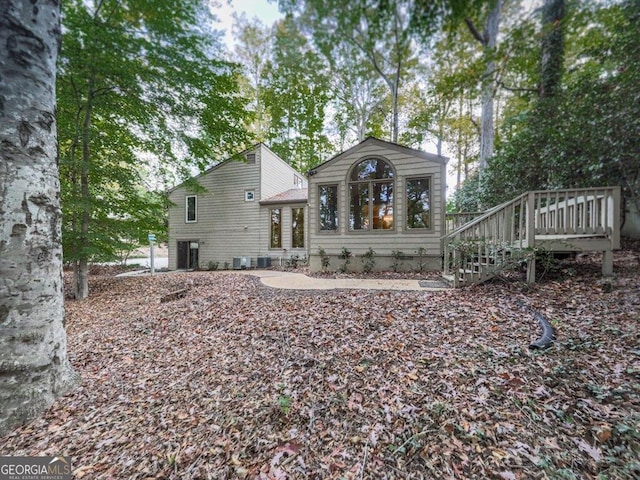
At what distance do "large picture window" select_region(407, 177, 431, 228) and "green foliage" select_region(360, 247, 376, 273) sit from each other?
52.4 inches

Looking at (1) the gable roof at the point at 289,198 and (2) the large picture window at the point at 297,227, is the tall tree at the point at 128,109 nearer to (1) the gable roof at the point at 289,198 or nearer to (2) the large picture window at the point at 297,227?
(1) the gable roof at the point at 289,198

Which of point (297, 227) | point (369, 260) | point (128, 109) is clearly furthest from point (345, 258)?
point (128, 109)

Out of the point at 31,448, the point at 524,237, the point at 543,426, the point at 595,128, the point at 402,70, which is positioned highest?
the point at 595,128

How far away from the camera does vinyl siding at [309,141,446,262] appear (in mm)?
7324

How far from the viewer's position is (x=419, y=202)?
753 cm

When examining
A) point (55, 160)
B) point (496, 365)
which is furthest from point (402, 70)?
point (55, 160)

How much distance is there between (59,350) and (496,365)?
4.18 m

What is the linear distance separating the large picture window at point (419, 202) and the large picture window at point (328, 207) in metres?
2.23

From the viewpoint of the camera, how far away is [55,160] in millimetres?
2455

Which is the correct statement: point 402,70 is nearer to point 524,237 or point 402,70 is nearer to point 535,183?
point 524,237

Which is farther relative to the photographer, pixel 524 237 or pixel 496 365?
pixel 524 237

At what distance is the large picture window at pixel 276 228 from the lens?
1259cm

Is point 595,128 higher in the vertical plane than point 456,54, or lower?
higher

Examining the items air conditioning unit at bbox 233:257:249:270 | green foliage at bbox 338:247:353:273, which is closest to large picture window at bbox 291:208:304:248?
air conditioning unit at bbox 233:257:249:270
